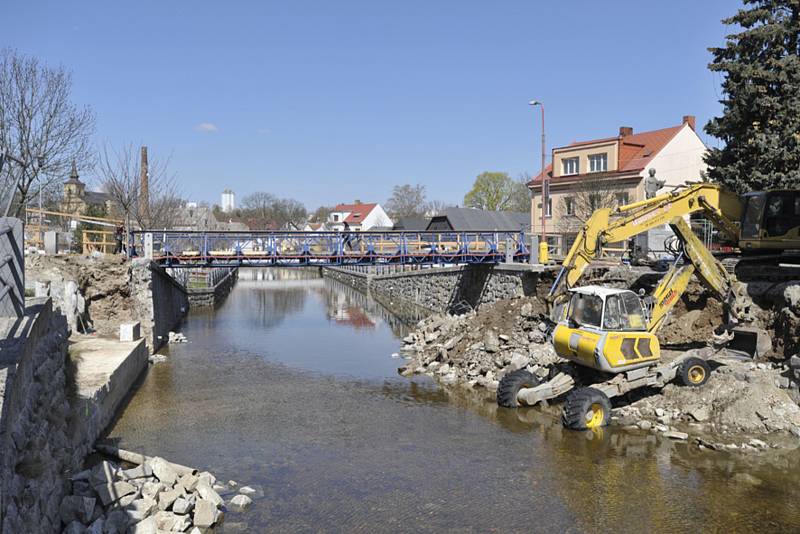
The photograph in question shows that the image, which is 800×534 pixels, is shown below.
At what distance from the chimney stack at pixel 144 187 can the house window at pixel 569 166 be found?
26348 mm

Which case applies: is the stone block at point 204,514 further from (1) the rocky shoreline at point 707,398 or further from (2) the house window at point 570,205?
(2) the house window at point 570,205

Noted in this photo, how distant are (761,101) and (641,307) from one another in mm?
12856

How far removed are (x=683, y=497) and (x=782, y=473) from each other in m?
2.31

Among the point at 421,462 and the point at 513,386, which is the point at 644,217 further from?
the point at 421,462

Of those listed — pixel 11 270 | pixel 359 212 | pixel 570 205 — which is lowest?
pixel 11 270

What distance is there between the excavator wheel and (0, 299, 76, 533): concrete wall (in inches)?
490

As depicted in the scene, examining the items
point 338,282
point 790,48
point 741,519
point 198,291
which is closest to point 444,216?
point 338,282

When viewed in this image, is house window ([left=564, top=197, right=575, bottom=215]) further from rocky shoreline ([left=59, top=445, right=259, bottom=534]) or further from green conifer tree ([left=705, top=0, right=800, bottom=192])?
rocky shoreline ([left=59, top=445, right=259, bottom=534])

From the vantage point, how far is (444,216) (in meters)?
58.8

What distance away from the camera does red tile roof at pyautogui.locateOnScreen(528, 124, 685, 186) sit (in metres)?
39.4

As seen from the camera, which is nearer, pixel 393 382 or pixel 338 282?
pixel 393 382

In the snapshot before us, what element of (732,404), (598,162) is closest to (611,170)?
(598,162)

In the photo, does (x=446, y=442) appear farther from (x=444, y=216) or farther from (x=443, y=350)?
(x=444, y=216)

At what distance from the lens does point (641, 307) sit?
14164mm
